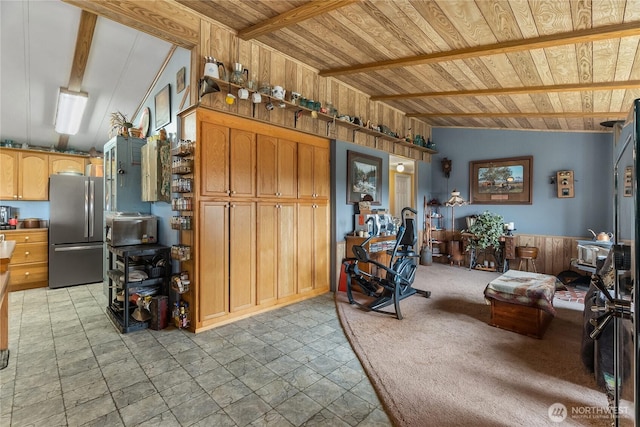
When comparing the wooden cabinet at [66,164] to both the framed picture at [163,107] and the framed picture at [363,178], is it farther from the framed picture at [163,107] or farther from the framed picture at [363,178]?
the framed picture at [363,178]

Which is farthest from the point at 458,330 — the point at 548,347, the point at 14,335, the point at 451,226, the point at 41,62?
the point at 41,62

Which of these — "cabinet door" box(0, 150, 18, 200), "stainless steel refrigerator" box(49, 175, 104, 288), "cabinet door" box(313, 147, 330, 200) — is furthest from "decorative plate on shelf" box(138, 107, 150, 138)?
"cabinet door" box(0, 150, 18, 200)

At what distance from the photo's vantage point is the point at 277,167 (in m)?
3.82

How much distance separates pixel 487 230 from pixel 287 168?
173 inches

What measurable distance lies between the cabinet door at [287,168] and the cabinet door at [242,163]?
41 cm

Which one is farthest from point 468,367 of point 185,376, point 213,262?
point 213,262

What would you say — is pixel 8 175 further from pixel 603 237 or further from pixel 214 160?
pixel 603 237

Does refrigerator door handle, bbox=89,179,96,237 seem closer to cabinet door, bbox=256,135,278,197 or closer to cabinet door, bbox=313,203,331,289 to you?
cabinet door, bbox=256,135,278,197

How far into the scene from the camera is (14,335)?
3.00 metres

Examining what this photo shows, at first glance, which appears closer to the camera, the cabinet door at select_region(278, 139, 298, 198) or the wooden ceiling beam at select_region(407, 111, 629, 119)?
the cabinet door at select_region(278, 139, 298, 198)

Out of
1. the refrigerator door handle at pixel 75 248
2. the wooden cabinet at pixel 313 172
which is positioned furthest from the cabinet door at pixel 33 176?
the wooden cabinet at pixel 313 172

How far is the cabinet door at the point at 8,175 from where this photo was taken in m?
4.86

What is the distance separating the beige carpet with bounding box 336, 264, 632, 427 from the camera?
1879mm

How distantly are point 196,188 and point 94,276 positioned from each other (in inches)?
143
